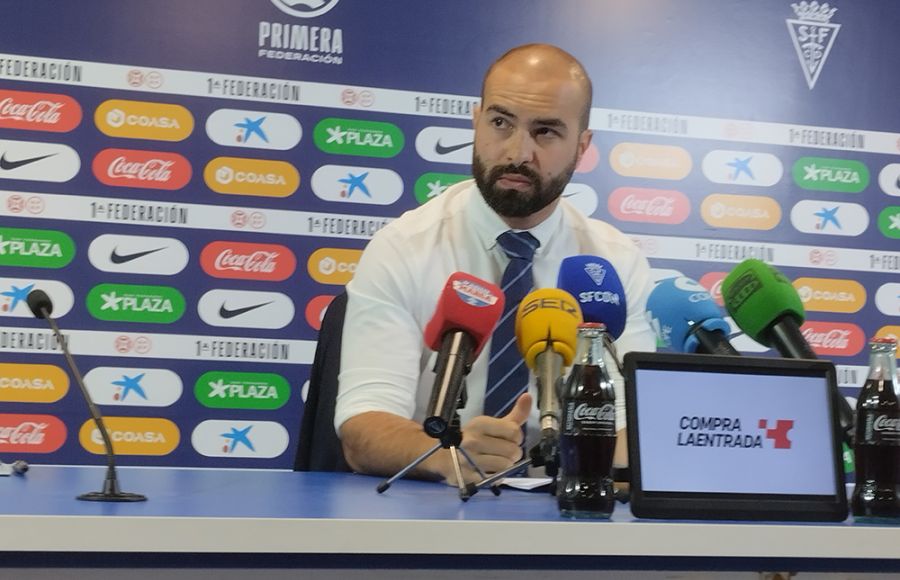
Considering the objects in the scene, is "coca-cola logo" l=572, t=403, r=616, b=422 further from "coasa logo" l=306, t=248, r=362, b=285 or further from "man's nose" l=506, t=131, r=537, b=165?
"coasa logo" l=306, t=248, r=362, b=285

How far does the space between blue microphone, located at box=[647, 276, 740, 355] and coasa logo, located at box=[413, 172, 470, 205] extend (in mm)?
1787

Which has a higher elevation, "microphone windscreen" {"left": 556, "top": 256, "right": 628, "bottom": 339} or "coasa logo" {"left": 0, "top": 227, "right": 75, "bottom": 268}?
"coasa logo" {"left": 0, "top": 227, "right": 75, "bottom": 268}

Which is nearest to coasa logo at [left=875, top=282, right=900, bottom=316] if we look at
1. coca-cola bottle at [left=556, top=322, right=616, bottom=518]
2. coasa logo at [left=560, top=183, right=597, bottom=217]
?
coasa logo at [left=560, top=183, right=597, bottom=217]

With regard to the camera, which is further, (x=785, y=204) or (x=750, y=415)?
(x=785, y=204)

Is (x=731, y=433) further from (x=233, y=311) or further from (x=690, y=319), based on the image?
(x=233, y=311)

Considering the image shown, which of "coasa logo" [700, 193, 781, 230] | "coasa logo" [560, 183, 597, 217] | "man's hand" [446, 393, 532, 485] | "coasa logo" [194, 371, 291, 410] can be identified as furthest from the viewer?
"coasa logo" [700, 193, 781, 230]

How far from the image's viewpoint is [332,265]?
3.05m

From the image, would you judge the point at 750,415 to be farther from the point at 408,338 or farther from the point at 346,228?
the point at 346,228

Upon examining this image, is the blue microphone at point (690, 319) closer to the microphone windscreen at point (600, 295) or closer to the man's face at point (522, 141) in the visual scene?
the microphone windscreen at point (600, 295)

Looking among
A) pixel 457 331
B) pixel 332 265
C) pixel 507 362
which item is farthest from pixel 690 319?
pixel 332 265

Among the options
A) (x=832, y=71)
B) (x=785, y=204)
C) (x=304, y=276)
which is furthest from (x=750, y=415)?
(x=832, y=71)

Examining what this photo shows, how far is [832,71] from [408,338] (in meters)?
2.16

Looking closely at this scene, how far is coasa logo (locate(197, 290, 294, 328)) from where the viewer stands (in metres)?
2.97

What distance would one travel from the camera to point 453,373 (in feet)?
3.70
